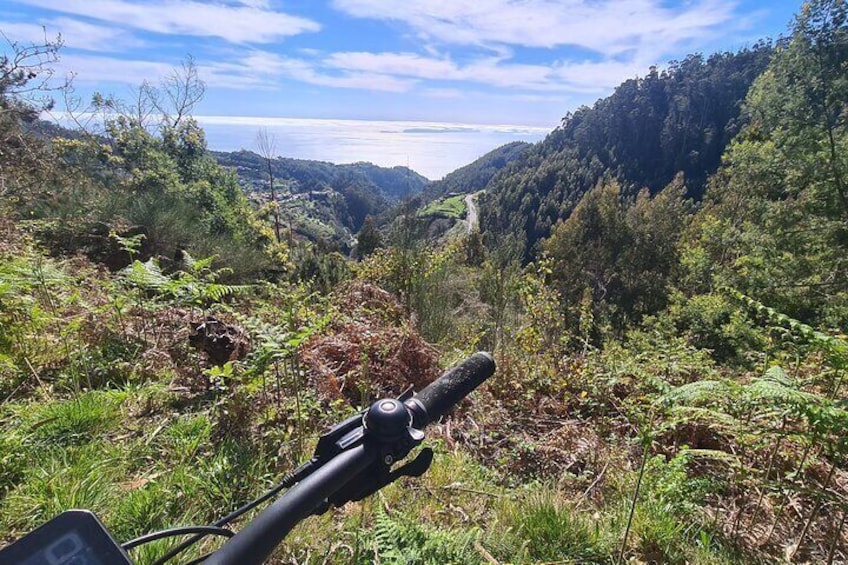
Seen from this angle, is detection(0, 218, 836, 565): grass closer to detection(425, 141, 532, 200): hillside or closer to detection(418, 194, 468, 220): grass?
detection(418, 194, 468, 220): grass

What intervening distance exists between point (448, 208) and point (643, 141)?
45.7 meters

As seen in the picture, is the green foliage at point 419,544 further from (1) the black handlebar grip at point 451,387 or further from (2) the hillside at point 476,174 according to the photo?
(2) the hillside at point 476,174

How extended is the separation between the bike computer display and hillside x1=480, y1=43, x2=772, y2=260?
77338 mm

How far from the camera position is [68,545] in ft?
1.81

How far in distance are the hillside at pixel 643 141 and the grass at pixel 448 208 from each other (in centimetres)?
646

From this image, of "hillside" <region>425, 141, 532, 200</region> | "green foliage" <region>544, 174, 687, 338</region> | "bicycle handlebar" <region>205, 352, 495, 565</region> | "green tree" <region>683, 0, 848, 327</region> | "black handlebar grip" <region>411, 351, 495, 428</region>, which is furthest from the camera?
"hillside" <region>425, 141, 532, 200</region>

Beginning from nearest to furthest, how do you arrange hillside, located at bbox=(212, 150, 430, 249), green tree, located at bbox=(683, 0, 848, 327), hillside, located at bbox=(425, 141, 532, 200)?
green tree, located at bbox=(683, 0, 848, 327) → hillside, located at bbox=(212, 150, 430, 249) → hillside, located at bbox=(425, 141, 532, 200)

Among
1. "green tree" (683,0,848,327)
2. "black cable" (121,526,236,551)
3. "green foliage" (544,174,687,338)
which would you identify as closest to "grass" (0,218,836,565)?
"black cable" (121,526,236,551)

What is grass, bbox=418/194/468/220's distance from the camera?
96.6 meters

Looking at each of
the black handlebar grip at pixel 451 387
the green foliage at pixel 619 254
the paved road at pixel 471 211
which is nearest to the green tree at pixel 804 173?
the green foliage at pixel 619 254

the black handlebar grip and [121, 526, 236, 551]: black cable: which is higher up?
the black handlebar grip

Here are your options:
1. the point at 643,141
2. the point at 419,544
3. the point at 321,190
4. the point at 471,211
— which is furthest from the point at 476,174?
the point at 419,544

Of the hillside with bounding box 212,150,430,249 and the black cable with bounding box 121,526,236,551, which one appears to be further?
the hillside with bounding box 212,150,430,249

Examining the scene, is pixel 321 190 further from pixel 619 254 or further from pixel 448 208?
pixel 619 254
